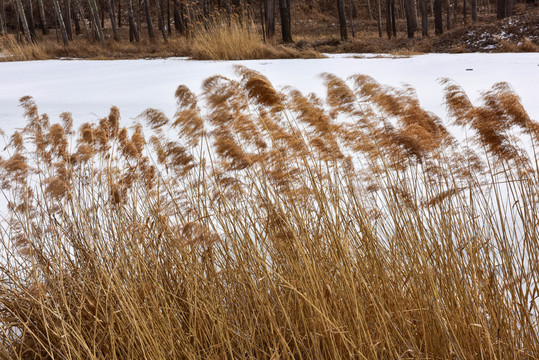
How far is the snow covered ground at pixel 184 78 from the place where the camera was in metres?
5.52

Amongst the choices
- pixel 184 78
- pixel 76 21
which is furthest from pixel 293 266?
pixel 76 21

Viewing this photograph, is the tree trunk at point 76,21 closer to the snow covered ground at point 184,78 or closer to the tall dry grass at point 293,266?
the snow covered ground at point 184,78

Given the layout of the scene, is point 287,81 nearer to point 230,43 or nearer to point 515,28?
point 230,43

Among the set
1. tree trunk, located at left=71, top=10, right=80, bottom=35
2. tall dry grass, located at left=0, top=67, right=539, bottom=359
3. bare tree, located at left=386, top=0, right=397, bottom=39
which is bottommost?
tall dry grass, located at left=0, top=67, right=539, bottom=359

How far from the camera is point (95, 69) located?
895 centimetres

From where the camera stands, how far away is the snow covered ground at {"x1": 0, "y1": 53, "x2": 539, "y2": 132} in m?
5.52

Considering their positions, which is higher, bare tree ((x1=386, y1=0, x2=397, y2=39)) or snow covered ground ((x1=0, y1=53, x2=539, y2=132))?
bare tree ((x1=386, y1=0, x2=397, y2=39))

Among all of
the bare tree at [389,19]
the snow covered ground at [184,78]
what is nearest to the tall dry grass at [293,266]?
the snow covered ground at [184,78]

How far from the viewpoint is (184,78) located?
743 cm

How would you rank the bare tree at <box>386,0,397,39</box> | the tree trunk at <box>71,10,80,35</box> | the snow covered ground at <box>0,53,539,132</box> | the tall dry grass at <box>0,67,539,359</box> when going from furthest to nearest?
the tree trunk at <box>71,10,80,35</box>
the bare tree at <box>386,0,397,39</box>
the snow covered ground at <box>0,53,539,132</box>
the tall dry grass at <box>0,67,539,359</box>

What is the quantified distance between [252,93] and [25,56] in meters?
11.1

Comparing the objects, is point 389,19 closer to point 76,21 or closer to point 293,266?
point 293,266

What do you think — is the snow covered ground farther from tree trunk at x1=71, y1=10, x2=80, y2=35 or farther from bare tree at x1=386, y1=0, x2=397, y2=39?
tree trunk at x1=71, y1=10, x2=80, y2=35

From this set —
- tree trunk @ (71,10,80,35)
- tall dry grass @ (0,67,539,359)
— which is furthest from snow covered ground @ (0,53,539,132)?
tree trunk @ (71,10,80,35)
